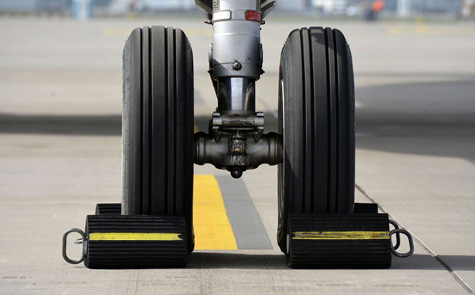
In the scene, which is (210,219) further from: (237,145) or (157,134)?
(157,134)

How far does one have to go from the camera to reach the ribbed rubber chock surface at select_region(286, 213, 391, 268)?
5027mm

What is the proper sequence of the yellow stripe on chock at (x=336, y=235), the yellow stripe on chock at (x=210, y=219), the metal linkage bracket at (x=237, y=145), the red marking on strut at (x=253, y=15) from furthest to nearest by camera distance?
1. the yellow stripe on chock at (x=210, y=219)
2. the red marking on strut at (x=253, y=15)
3. the metal linkage bracket at (x=237, y=145)
4. the yellow stripe on chock at (x=336, y=235)

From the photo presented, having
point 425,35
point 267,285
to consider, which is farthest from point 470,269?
point 425,35

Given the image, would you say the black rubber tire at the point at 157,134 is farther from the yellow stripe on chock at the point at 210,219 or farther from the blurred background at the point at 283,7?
the blurred background at the point at 283,7

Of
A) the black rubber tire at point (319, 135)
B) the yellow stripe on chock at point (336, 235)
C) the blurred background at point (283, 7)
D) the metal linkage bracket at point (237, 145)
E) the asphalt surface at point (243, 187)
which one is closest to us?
the asphalt surface at point (243, 187)

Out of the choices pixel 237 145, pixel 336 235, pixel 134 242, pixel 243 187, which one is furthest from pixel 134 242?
pixel 243 187

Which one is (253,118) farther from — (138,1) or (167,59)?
(138,1)

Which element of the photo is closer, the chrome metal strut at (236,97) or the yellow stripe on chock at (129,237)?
the yellow stripe on chock at (129,237)

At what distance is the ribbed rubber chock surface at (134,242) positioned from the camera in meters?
4.97

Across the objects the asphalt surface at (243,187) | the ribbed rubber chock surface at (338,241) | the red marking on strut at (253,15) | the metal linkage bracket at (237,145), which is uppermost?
the red marking on strut at (253,15)

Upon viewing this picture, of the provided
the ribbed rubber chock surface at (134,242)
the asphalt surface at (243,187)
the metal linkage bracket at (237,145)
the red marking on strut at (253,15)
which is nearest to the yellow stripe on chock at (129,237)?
the ribbed rubber chock surface at (134,242)

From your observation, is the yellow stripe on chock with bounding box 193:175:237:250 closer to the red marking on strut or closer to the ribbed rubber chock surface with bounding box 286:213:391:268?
the ribbed rubber chock surface with bounding box 286:213:391:268

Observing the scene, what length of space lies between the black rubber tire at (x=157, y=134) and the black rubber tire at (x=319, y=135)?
47cm

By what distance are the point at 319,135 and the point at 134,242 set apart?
99 centimetres
